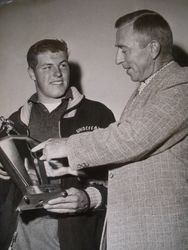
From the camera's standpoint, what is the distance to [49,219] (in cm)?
98

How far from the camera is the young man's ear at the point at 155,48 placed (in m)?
0.77

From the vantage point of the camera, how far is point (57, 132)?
103cm

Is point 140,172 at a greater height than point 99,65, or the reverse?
point 99,65

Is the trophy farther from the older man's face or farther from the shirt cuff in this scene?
the older man's face

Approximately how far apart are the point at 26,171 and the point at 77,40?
551 millimetres

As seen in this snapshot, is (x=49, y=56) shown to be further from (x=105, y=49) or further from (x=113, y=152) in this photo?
(x=113, y=152)

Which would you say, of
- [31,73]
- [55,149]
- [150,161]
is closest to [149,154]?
[150,161]

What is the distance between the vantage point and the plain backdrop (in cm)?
113

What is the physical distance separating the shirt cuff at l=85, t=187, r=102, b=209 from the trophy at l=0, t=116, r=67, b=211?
14cm

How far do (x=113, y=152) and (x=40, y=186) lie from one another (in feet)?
0.66

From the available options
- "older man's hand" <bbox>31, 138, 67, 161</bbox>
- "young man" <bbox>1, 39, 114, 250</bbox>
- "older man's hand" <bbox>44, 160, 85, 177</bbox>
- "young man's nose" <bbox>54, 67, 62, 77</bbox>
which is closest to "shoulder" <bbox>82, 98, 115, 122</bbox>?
"young man" <bbox>1, 39, 114, 250</bbox>

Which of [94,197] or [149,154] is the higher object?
[149,154]

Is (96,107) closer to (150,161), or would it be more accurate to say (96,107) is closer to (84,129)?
(84,129)

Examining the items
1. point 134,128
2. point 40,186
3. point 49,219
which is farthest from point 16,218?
point 134,128
